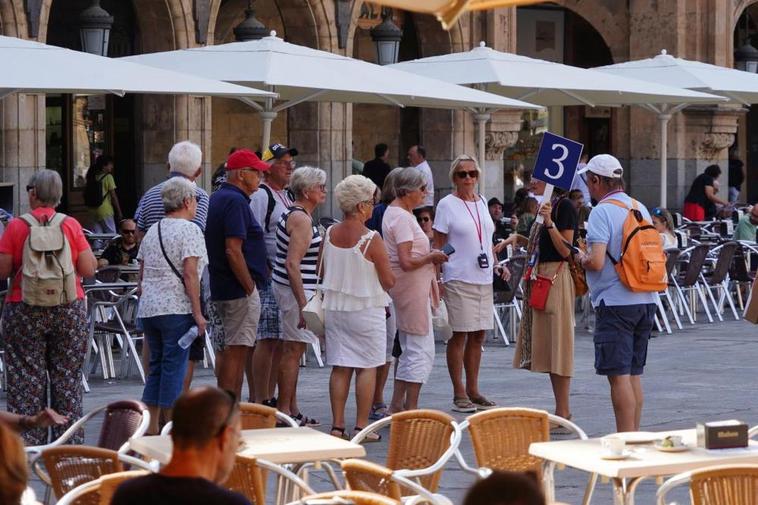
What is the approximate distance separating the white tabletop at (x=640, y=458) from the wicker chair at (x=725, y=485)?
49 cm

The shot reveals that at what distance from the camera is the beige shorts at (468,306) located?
1089 cm

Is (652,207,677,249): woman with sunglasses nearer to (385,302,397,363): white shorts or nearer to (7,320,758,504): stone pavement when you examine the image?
(7,320,758,504): stone pavement

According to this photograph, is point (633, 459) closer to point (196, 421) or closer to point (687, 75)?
point (196, 421)

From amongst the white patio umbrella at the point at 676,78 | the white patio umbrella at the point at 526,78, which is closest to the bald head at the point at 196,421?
the white patio umbrella at the point at 526,78

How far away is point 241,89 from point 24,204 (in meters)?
5.15

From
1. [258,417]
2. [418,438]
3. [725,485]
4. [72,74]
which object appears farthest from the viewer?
[72,74]

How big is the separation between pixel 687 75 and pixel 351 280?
39.2ft

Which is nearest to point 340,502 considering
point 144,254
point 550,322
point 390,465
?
point 390,465

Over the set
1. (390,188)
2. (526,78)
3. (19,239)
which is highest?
(526,78)

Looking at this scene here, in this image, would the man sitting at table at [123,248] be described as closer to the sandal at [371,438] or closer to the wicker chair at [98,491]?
the sandal at [371,438]

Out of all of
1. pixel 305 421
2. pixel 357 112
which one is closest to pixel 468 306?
pixel 305 421

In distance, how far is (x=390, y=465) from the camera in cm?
693

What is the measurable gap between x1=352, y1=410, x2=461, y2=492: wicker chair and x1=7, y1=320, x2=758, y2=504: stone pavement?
4.97ft

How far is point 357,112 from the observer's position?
2614 centimetres
